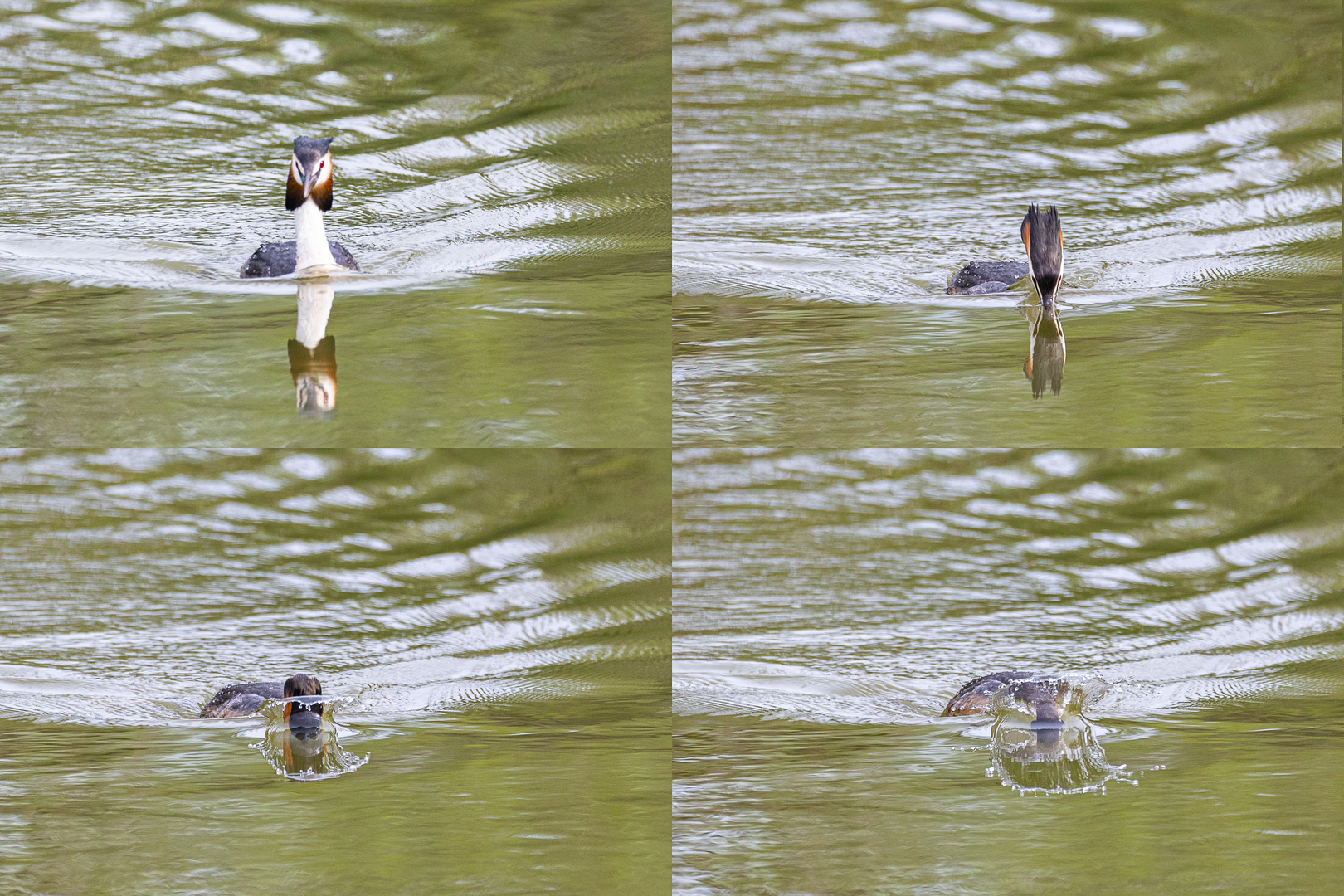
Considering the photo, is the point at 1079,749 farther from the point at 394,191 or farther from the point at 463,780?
the point at 394,191

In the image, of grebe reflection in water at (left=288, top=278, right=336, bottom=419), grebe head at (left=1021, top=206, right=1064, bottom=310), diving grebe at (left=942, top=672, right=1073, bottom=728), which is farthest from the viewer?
grebe head at (left=1021, top=206, right=1064, bottom=310)

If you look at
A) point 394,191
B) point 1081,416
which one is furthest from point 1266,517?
point 394,191

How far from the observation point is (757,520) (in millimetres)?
2869

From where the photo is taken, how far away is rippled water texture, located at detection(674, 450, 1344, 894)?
2.20 meters

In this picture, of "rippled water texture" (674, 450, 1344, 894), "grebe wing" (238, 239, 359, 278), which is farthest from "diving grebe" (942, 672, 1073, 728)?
"grebe wing" (238, 239, 359, 278)

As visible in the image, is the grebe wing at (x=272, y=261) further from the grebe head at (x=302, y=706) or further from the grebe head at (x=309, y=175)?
the grebe head at (x=302, y=706)

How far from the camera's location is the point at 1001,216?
3.48 metres

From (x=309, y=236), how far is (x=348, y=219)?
1.50 feet

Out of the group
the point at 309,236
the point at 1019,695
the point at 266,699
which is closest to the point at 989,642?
the point at 1019,695

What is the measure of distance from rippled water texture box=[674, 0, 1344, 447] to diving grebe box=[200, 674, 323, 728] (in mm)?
778

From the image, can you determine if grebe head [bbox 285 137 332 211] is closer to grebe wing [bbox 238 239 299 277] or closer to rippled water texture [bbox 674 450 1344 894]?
grebe wing [bbox 238 239 299 277]

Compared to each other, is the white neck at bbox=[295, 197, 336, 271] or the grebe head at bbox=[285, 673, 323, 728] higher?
the white neck at bbox=[295, 197, 336, 271]

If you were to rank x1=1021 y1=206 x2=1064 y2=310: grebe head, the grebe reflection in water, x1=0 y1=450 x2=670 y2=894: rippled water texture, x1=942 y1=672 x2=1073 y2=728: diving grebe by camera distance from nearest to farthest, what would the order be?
x1=0 y1=450 x2=670 y2=894: rippled water texture < the grebe reflection in water < x1=942 y1=672 x2=1073 y2=728: diving grebe < x1=1021 y1=206 x2=1064 y2=310: grebe head

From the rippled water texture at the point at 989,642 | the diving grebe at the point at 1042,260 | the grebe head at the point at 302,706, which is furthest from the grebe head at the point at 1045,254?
the grebe head at the point at 302,706
